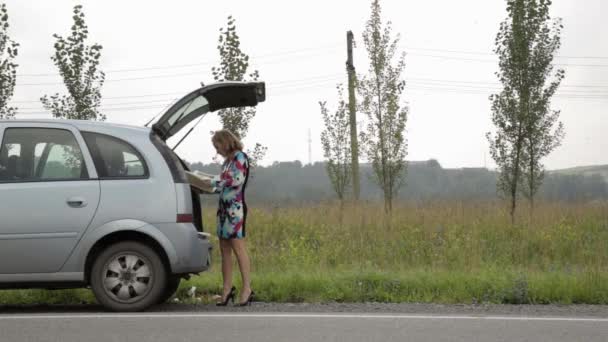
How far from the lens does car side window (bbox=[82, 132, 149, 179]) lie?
26.0 ft

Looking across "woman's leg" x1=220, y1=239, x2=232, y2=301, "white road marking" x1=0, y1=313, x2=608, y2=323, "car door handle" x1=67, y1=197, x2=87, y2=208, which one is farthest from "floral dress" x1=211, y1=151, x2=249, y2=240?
"car door handle" x1=67, y1=197, x2=87, y2=208

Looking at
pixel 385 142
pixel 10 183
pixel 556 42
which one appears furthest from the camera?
pixel 385 142

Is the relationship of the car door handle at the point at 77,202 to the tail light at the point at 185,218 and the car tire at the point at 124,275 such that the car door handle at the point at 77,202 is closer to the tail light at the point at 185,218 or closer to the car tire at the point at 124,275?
the car tire at the point at 124,275

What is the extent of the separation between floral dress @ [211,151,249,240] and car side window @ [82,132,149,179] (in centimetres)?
91

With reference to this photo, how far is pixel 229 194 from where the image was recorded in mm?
8609

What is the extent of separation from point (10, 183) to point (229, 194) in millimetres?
2111

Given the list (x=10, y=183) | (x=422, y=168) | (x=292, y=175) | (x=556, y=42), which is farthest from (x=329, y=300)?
(x=422, y=168)

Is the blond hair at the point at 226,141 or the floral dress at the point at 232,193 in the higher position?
the blond hair at the point at 226,141

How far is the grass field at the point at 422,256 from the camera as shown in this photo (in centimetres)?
901

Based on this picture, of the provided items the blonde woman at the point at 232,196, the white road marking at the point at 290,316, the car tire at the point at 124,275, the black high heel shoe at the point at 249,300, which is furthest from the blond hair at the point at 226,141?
the white road marking at the point at 290,316

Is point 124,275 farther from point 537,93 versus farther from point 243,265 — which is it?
point 537,93

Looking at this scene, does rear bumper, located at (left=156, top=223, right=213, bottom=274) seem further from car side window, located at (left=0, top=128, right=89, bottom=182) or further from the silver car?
car side window, located at (left=0, top=128, right=89, bottom=182)

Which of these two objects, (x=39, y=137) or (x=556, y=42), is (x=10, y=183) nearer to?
(x=39, y=137)

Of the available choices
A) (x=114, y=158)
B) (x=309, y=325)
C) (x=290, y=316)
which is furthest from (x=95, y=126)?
(x=309, y=325)
